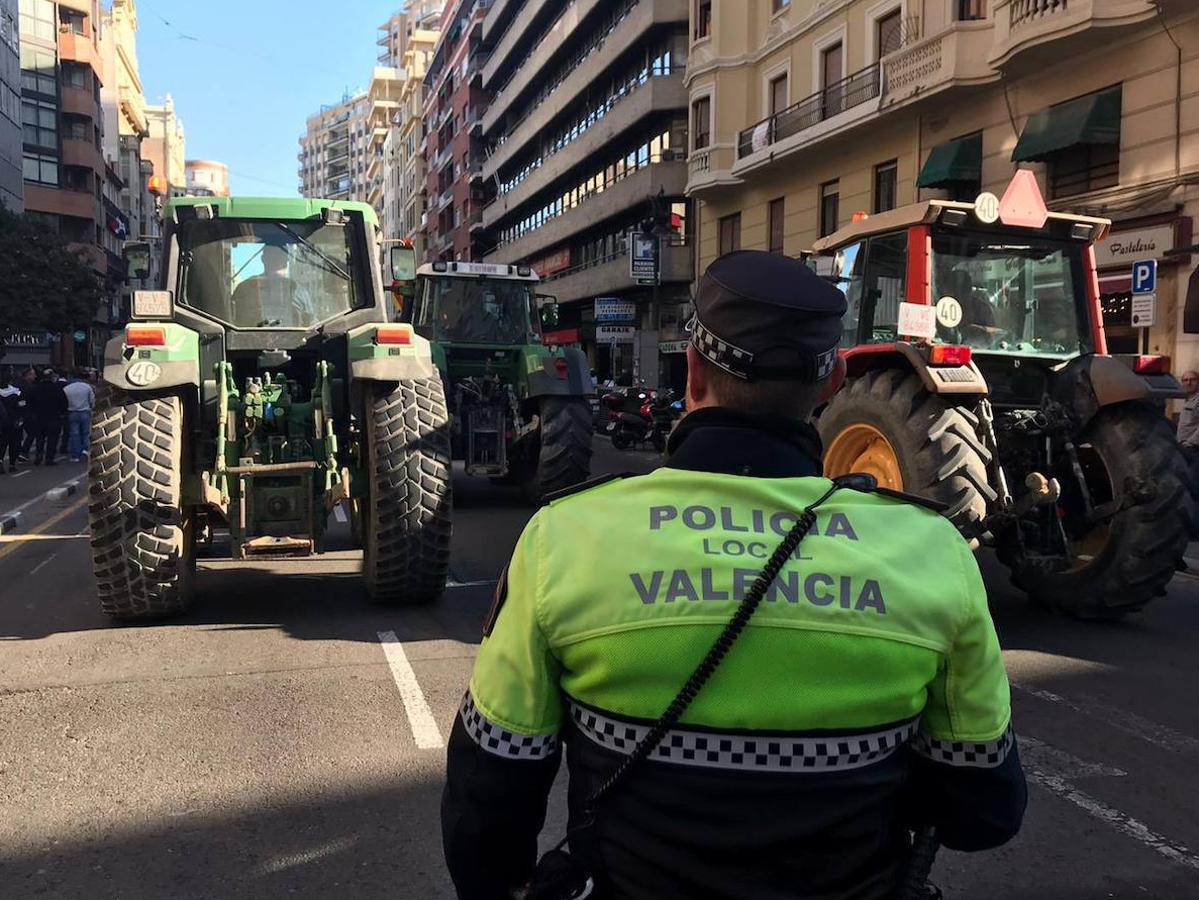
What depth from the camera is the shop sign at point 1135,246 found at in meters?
14.3

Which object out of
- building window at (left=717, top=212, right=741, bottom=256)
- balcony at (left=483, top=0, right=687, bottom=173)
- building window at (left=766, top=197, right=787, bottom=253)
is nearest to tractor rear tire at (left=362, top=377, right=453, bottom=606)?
building window at (left=766, top=197, right=787, bottom=253)

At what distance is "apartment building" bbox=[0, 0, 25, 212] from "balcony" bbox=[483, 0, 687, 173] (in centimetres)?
2284

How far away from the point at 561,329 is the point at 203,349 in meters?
39.2

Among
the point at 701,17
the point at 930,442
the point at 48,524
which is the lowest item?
the point at 48,524

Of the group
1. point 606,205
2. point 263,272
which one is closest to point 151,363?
point 263,272

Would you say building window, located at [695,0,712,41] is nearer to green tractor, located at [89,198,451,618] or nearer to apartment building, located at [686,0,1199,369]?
apartment building, located at [686,0,1199,369]

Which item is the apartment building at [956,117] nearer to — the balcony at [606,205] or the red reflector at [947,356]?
the balcony at [606,205]

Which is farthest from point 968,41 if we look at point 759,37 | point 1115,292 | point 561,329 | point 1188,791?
point 561,329

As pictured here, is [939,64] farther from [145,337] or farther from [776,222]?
[145,337]

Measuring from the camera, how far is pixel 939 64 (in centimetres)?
1845

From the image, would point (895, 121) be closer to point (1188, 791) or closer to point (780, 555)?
point (1188, 791)

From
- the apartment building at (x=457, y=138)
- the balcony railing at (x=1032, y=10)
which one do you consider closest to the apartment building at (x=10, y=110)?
the apartment building at (x=457, y=138)

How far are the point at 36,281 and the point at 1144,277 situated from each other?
120 ft

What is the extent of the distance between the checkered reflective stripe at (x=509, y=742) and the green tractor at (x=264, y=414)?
16.4 feet
